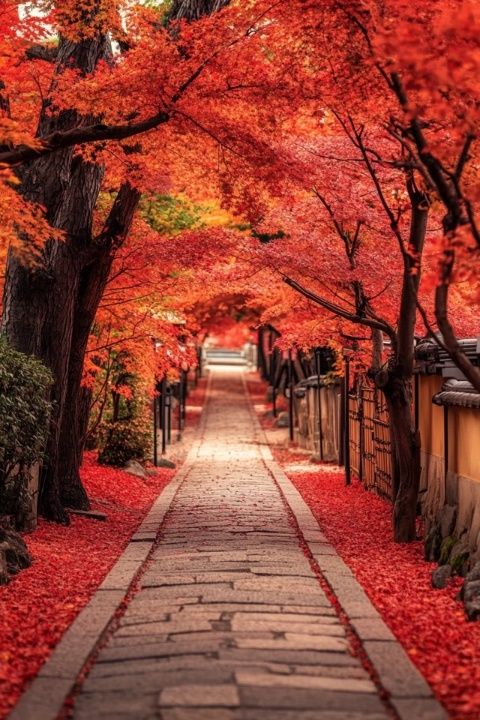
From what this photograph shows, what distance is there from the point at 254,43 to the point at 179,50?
33.9 inches

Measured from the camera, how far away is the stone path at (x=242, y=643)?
233 inches

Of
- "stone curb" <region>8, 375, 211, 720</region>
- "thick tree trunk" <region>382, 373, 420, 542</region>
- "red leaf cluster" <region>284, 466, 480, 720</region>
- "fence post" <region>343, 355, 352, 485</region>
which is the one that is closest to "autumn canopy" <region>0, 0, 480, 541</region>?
"thick tree trunk" <region>382, 373, 420, 542</region>

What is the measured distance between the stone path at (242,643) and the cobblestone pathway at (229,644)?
1 cm

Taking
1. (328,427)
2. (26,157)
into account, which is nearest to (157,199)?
(328,427)

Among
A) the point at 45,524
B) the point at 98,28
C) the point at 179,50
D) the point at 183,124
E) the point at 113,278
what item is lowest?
the point at 45,524

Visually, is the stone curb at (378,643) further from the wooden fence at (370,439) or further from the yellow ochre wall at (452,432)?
the wooden fence at (370,439)

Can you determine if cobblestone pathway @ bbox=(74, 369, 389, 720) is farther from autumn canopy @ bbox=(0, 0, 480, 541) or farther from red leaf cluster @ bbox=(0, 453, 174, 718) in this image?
autumn canopy @ bbox=(0, 0, 480, 541)

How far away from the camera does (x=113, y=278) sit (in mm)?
16844

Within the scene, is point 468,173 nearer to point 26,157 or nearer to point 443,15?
point 443,15

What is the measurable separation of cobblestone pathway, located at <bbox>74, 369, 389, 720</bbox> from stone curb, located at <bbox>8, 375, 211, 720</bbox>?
14 centimetres

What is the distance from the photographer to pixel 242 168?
486 inches

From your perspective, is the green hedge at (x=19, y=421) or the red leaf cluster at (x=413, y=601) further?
the green hedge at (x=19, y=421)

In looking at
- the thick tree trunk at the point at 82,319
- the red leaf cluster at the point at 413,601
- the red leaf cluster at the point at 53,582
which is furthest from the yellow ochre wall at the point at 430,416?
the thick tree trunk at the point at 82,319

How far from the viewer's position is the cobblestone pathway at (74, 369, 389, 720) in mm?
5902
